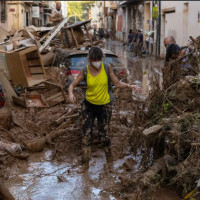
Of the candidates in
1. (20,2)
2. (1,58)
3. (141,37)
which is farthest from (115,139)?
(20,2)

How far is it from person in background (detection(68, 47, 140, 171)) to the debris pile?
0.53m

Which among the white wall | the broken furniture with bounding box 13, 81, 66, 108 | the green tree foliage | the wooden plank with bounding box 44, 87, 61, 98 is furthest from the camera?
the green tree foliage

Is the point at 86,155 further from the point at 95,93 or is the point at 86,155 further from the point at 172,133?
the point at 172,133

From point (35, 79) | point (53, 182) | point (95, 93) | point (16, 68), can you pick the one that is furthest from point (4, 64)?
point (53, 182)

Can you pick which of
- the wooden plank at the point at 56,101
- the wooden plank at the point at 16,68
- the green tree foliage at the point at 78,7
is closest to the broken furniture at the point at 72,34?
the wooden plank at the point at 16,68

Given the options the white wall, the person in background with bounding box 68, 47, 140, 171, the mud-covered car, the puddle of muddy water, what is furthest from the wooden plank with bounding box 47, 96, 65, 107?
the white wall

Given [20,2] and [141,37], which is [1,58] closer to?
[141,37]

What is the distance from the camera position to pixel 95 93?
6016 millimetres

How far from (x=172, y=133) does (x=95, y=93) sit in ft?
5.13

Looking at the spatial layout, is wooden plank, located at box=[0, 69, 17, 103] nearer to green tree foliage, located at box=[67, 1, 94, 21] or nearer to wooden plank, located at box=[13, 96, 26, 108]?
wooden plank, located at box=[13, 96, 26, 108]

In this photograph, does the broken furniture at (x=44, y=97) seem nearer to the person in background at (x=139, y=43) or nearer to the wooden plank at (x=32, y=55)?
the wooden plank at (x=32, y=55)

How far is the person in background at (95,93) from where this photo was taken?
5.88 meters

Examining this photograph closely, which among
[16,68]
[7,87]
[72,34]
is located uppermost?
[72,34]

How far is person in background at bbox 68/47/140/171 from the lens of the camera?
588 centimetres
